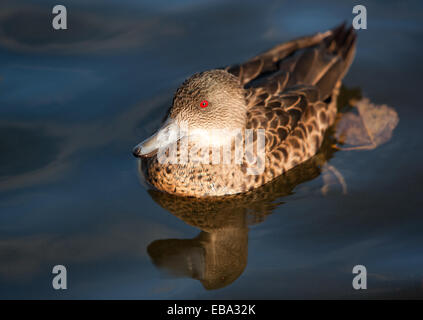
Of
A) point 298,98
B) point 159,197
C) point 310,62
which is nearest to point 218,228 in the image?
point 159,197

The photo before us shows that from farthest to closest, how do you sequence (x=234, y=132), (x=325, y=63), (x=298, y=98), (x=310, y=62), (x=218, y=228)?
(x=325, y=63) < (x=310, y=62) < (x=298, y=98) < (x=234, y=132) < (x=218, y=228)

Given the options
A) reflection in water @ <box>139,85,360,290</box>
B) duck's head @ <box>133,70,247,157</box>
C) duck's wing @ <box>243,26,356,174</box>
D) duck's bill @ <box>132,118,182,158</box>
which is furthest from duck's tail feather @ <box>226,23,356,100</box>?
duck's bill @ <box>132,118,182,158</box>

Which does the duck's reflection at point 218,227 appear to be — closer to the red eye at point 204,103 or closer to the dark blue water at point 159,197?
the dark blue water at point 159,197

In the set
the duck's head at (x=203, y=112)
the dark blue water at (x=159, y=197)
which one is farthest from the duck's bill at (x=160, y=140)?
the dark blue water at (x=159, y=197)

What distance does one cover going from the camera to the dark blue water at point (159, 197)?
4.98m

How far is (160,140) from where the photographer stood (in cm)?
537

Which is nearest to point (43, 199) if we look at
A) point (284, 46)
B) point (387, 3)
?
point (284, 46)

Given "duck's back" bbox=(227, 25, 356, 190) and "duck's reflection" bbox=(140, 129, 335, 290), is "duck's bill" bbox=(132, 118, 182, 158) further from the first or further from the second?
"duck's back" bbox=(227, 25, 356, 190)

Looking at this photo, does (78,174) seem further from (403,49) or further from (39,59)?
(403,49)

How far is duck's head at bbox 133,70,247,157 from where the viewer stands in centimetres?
536

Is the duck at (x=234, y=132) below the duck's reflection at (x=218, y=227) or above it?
above

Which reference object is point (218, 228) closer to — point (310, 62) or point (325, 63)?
point (310, 62)

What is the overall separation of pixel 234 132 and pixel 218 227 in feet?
3.08
